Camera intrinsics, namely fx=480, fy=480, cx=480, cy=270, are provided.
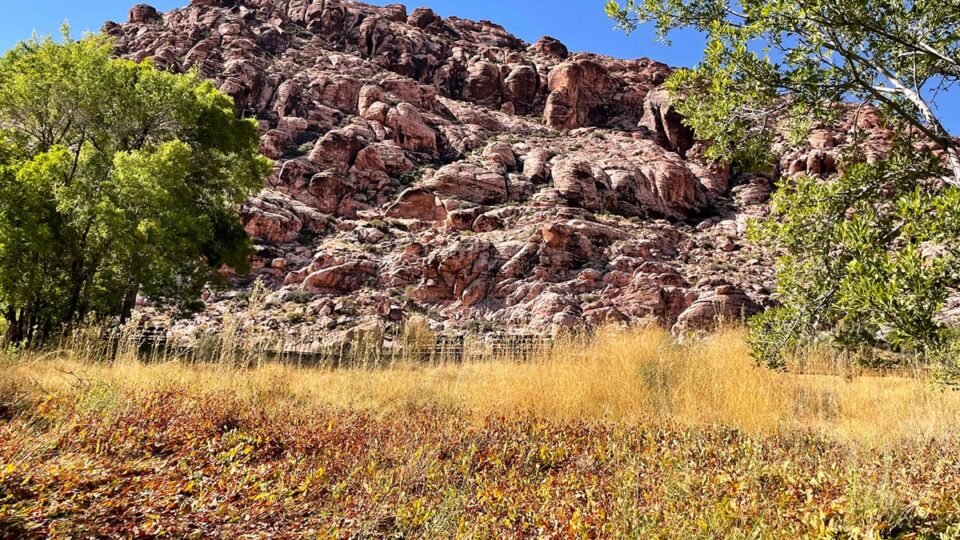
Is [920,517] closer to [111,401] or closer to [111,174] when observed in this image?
[111,401]

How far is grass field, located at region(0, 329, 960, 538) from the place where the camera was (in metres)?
3.06

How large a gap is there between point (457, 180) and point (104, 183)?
28.9 metres

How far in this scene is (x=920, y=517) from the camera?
10.1ft

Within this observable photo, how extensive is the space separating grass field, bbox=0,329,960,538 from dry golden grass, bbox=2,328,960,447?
0.15 ft

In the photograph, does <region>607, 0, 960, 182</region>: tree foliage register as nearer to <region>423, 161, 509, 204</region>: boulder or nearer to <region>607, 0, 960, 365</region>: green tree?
<region>607, 0, 960, 365</region>: green tree

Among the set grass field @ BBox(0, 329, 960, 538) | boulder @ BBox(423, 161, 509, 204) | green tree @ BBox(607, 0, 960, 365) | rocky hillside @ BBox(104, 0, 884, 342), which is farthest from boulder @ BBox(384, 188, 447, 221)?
green tree @ BBox(607, 0, 960, 365)

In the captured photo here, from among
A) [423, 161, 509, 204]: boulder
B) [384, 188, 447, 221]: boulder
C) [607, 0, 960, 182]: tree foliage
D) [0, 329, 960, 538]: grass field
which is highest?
[423, 161, 509, 204]: boulder

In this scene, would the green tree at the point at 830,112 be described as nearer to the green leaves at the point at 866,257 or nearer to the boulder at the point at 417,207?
the green leaves at the point at 866,257

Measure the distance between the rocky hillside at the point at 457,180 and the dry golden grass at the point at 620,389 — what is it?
238 cm

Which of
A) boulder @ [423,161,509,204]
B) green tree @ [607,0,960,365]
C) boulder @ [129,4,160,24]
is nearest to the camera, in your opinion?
green tree @ [607,0,960,365]

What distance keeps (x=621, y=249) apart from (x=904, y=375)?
2230 centimetres

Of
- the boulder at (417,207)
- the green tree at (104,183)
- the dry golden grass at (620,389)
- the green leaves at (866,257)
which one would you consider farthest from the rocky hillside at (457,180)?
the green leaves at (866,257)

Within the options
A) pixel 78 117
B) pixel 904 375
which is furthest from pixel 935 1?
pixel 78 117

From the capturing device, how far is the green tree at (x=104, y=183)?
1158 centimetres
